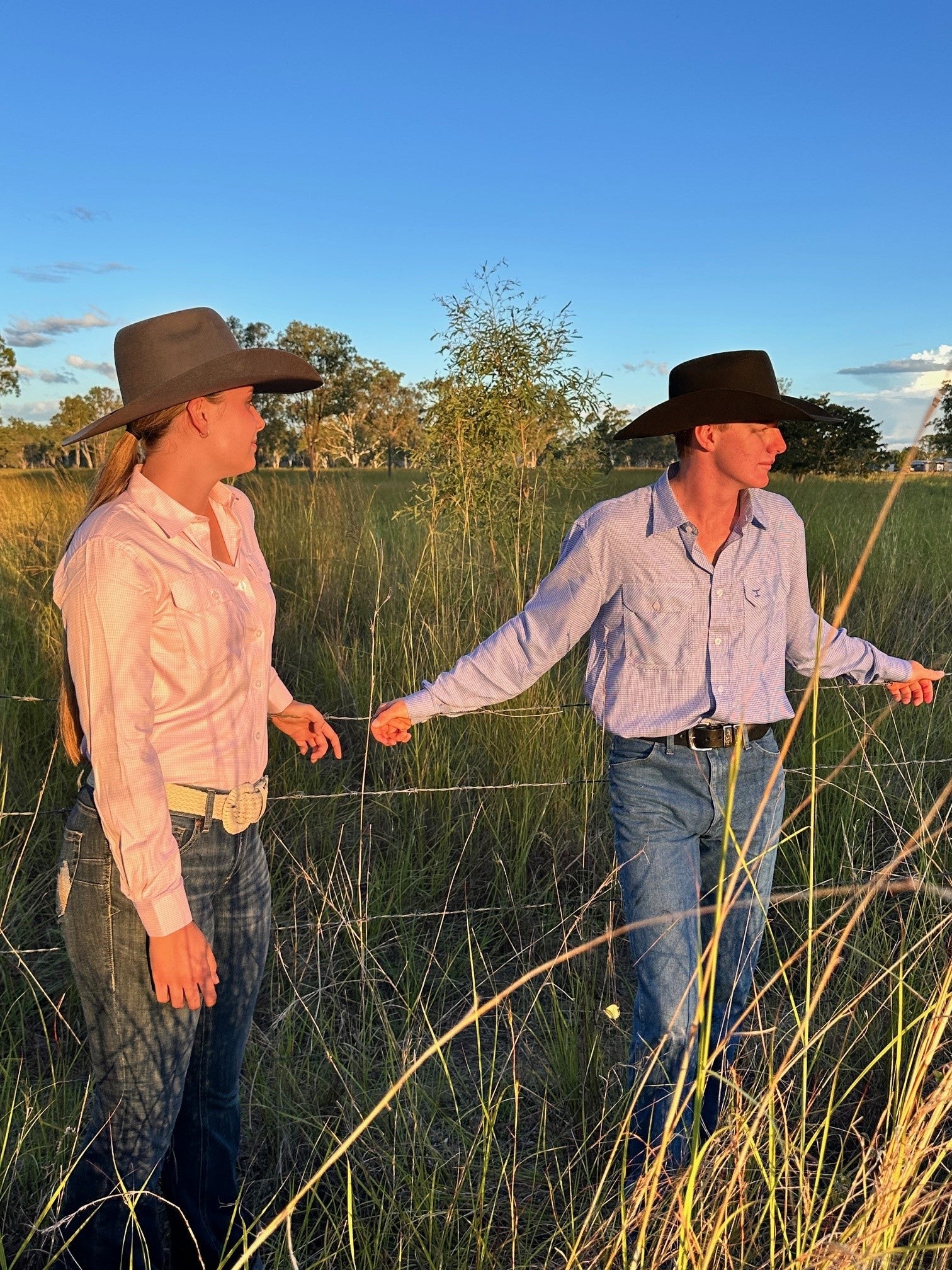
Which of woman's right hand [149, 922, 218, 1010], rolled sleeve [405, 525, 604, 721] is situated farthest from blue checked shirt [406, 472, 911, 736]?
woman's right hand [149, 922, 218, 1010]

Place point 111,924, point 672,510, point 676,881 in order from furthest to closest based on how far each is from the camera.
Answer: point 672,510 < point 676,881 < point 111,924

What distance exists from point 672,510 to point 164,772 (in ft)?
4.08

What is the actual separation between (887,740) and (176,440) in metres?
3.39

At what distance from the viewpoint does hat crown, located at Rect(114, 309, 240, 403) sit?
5.61ft

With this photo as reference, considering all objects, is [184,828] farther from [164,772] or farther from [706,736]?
[706,736]

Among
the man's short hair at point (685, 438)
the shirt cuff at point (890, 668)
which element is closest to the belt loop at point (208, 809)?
the man's short hair at point (685, 438)

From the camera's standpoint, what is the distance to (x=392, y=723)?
84.7 inches

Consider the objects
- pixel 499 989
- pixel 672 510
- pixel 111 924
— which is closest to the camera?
pixel 111 924

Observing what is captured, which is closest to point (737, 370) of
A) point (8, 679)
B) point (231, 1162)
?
point (231, 1162)

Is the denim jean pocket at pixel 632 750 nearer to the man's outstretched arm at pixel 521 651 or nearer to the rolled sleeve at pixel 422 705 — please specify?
the man's outstretched arm at pixel 521 651

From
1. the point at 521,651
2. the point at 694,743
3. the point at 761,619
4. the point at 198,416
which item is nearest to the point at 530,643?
the point at 521,651

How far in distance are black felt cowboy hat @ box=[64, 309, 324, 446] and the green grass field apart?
3.85ft

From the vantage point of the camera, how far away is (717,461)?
2119 millimetres

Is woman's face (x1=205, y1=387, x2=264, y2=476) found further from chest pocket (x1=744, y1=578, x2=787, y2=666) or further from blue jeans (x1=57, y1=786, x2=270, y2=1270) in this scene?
chest pocket (x1=744, y1=578, x2=787, y2=666)
